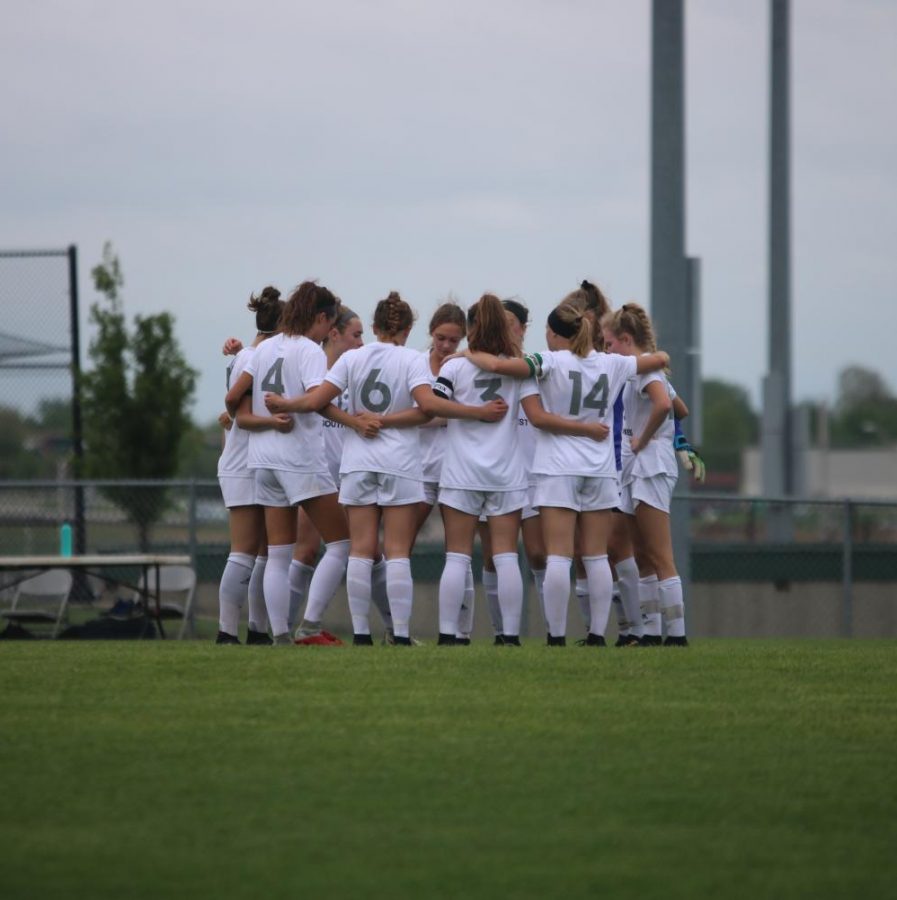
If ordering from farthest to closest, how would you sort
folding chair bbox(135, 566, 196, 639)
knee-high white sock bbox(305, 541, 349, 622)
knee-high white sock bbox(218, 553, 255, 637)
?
1. folding chair bbox(135, 566, 196, 639)
2. knee-high white sock bbox(218, 553, 255, 637)
3. knee-high white sock bbox(305, 541, 349, 622)

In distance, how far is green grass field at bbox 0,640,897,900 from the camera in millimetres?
4418

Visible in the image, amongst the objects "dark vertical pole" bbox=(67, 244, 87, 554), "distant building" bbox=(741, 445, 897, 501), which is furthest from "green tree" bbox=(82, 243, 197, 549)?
"distant building" bbox=(741, 445, 897, 501)

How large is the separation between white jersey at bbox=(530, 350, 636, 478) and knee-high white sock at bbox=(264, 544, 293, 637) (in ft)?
5.01

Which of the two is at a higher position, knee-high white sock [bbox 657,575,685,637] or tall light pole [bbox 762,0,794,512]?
tall light pole [bbox 762,0,794,512]

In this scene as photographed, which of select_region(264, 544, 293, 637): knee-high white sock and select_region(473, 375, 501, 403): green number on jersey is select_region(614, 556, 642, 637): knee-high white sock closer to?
select_region(473, 375, 501, 403): green number on jersey

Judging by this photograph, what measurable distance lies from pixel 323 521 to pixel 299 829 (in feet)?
16.2

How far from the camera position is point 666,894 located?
13.8 feet

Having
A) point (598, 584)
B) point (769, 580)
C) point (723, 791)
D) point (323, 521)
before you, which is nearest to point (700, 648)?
point (598, 584)

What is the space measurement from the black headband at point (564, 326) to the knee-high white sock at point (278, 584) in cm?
196

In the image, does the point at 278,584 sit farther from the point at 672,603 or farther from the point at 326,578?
the point at 672,603

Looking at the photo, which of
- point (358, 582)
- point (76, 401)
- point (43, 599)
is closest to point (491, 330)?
point (358, 582)

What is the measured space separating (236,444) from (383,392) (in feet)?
3.34

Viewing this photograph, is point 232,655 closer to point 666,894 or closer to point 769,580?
point 666,894

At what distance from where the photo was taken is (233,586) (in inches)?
392
